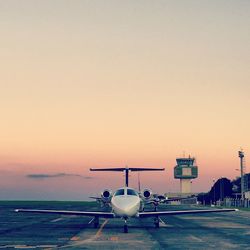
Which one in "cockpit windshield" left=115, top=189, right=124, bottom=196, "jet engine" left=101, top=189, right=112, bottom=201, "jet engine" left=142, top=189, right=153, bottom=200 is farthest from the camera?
"jet engine" left=142, top=189, right=153, bottom=200

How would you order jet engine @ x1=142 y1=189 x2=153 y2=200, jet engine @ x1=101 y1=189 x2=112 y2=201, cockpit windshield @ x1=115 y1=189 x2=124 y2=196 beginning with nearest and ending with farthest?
cockpit windshield @ x1=115 y1=189 x2=124 y2=196 < jet engine @ x1=101 y1=189 x2=112 y2=201 < jet engine @ x1=142 y1=189 x2=153 y2=200

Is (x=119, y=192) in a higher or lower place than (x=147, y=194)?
higher

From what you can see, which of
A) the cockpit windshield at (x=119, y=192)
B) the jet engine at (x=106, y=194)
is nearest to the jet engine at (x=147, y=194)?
the jet engine at (x=106, y=194)

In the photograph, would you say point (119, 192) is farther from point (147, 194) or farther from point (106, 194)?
point (147, 194)

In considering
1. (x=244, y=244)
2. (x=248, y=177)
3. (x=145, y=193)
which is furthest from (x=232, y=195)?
(x=244, y=244)

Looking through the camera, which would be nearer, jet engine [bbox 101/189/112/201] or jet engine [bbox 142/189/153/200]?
jet engine [bbox 101/189/112/201]

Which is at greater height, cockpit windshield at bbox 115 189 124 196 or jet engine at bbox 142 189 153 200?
cockpit windshield at bbox 115 189 124 196

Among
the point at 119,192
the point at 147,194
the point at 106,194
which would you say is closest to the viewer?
the point at 119,192

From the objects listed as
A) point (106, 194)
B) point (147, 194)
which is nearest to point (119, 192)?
point (106, 194)

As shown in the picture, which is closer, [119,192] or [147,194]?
[119,192]

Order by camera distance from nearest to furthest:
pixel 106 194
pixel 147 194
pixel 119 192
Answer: pixel 119 192, pixel 106 194, pixel 147 194

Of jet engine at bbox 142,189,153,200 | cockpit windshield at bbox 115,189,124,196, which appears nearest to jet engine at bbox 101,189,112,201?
jet engine at bbox 142,189,153,200

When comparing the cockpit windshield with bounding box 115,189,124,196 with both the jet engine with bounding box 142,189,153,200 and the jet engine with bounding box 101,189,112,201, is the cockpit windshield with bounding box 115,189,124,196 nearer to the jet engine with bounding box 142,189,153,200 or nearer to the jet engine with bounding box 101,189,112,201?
the jet engine with bounding box 101,189,112,201

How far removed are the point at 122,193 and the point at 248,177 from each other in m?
164
